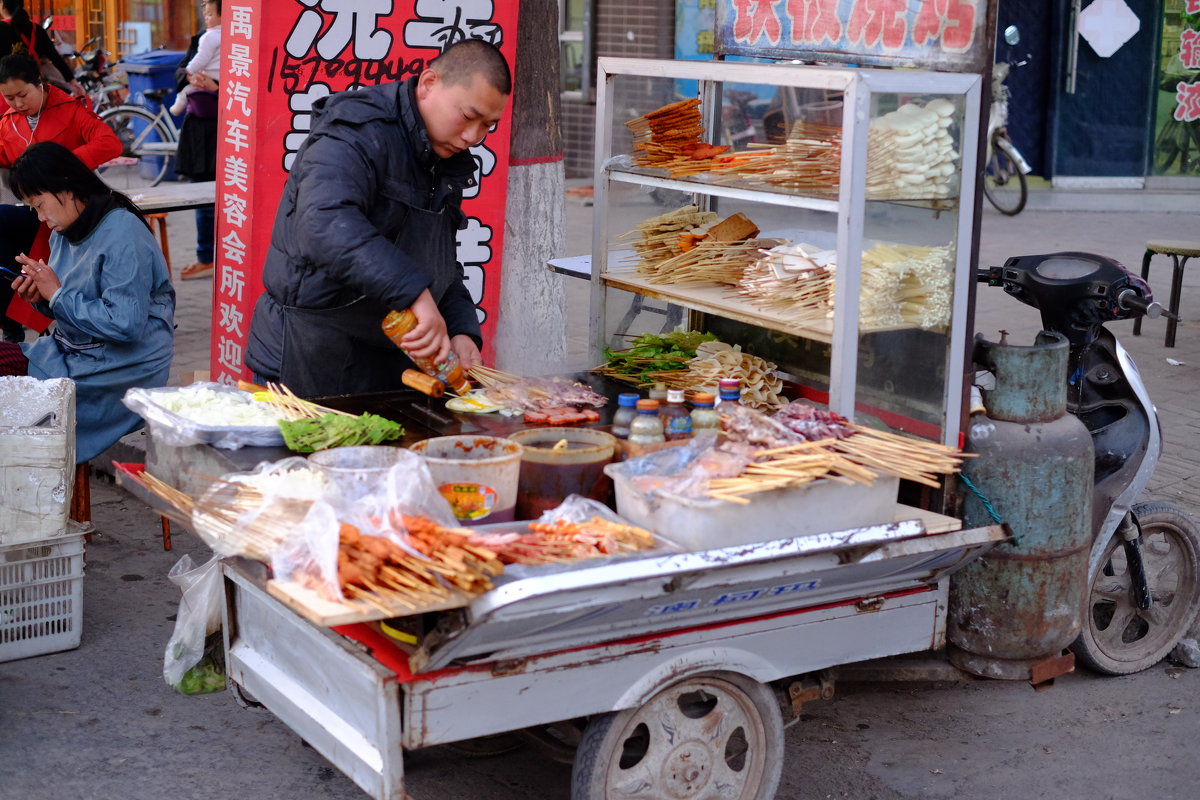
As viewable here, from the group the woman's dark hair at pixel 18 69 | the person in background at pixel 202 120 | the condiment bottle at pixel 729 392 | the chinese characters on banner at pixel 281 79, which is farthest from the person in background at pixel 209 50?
the condiment bottle at pixel 729 392

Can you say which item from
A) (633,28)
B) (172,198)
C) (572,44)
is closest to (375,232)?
(172,198)

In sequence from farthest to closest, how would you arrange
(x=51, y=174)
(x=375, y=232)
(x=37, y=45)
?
(x=37, y=45) < (x=51, y=174) < (x=375, y=232)

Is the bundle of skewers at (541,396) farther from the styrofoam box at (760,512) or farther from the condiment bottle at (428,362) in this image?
the styrofoam box at (760,512)

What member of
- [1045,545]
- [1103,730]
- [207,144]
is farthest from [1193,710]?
[207,144]

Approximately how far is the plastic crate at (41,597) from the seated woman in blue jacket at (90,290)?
674mm

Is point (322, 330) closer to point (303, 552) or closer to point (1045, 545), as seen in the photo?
point (303, 552)

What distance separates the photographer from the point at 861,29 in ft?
11.4

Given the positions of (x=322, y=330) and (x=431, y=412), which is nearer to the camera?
(x=431, y=412)

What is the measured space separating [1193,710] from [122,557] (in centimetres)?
384

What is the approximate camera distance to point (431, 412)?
11.5 ft

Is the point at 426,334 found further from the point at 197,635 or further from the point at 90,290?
the point at 90,290

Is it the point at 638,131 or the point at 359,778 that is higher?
Answer: the point at 638,131

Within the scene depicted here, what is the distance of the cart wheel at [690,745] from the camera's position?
2.83m

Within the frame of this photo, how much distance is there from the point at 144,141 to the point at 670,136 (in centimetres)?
1135
